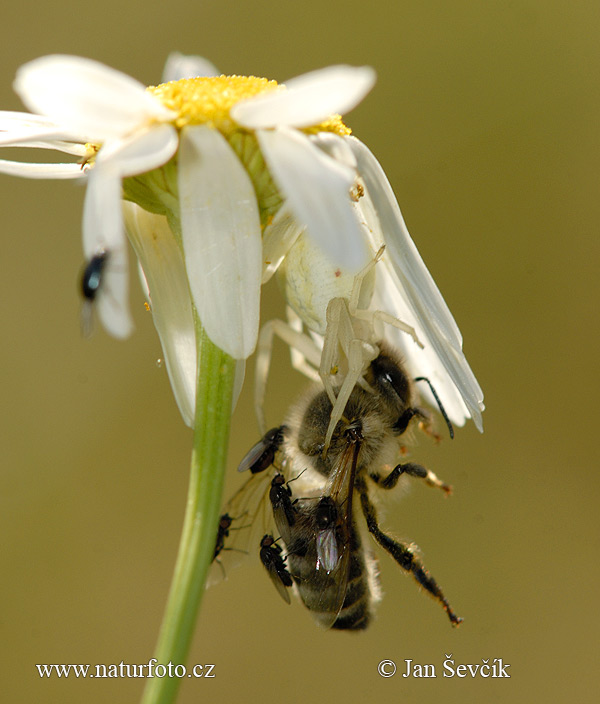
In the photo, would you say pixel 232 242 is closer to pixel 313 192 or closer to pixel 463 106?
pixel 313 192

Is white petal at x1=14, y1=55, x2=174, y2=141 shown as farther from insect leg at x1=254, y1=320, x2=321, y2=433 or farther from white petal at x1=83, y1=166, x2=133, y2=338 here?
insect leg at x1=254, y1=320, x2=321, y2=433

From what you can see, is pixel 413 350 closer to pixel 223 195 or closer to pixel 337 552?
pixel 337 552

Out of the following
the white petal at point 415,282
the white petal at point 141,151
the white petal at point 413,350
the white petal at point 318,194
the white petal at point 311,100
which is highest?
the white petal at point 311,100

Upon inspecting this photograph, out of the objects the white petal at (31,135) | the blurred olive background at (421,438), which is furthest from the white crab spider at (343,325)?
the blurred olive background at (421,438)

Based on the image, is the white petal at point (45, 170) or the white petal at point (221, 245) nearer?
the white petal at point (221, 245)

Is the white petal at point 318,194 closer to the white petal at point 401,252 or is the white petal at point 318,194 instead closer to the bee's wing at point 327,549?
the white petal at point 401,252

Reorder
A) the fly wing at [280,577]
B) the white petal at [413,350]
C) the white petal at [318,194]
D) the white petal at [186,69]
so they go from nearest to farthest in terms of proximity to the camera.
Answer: the white petal at [318,194]
the fly wing at [280,577]
the white petal at [413,350]
the white petal at [186,69]

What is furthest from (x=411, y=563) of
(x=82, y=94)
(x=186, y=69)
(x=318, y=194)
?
(x=186, y=69)
